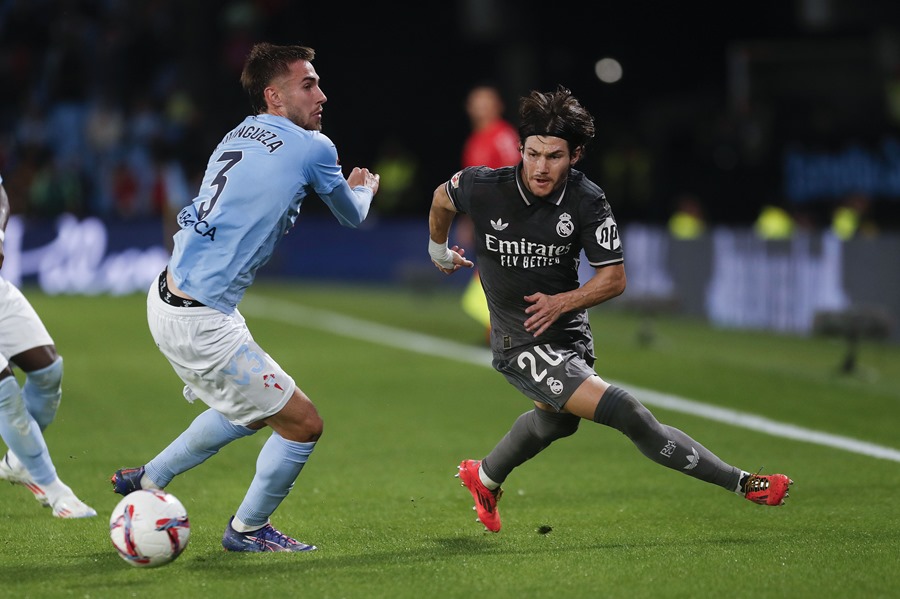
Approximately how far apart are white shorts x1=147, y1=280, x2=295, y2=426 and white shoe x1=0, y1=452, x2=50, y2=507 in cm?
151

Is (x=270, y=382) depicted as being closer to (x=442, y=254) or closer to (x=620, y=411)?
(x=442, y=254)

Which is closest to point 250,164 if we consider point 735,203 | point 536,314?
point 536,314

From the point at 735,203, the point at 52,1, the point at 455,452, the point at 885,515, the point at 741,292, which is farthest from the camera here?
the point at 52,1

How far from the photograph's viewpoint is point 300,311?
20656 mm

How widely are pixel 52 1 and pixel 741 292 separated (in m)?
17.4

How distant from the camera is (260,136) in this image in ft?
20.2

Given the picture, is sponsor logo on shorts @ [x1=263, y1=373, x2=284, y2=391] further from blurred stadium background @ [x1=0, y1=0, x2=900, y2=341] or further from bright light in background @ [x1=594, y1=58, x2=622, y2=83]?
bright light in background @ [x1=594, y1=58, x2=622, y2=83]

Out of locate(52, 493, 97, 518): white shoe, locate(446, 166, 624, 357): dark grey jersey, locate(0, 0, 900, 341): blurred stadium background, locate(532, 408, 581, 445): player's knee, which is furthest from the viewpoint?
locate(0, 0, 900, 341): blurred stadium background

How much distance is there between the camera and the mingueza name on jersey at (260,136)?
6.13m

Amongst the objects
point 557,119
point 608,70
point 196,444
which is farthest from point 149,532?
point 608,70

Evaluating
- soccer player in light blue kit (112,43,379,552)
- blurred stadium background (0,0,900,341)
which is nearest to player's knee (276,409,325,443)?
soccer player in light blue kit (112,43,379,552)

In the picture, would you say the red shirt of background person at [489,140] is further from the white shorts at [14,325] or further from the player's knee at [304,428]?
the player's knee at [304,428]

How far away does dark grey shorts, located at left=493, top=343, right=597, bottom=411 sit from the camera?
6480 millimetres

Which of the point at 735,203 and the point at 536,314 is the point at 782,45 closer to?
the point at 735,203
